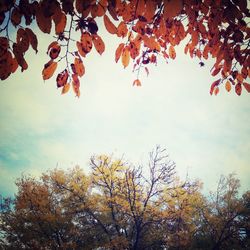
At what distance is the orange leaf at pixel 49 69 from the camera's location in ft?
5.51

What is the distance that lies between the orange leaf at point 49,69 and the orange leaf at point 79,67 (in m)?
0.33

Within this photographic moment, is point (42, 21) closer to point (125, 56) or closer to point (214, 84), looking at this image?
point (125, 56)

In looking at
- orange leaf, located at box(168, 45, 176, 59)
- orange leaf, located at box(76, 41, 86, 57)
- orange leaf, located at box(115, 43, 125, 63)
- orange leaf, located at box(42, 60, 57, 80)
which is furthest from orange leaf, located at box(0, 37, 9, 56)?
orange leaf, located at box(168, 45, 176, 59)

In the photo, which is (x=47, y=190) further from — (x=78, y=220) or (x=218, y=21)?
(x=218, y=21)

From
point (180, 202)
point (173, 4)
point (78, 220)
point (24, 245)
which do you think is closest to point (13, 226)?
point (24, 245)

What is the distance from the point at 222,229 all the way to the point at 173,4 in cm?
1822

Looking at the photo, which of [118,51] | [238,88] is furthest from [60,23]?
[238,88]

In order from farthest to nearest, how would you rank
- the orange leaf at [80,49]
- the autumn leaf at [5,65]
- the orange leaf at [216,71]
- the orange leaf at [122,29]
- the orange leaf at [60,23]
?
the orange leaf at [216,71]
the orange leaf at [122,29]
the orange leaf at [80,49]
the autumn leaf at [5,65]
the orange leaf at [60,23]

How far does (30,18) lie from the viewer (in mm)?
1474

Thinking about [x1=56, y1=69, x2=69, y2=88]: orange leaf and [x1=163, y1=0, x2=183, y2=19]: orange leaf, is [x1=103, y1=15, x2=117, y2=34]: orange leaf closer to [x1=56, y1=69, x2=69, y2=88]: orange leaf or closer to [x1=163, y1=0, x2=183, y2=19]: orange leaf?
[x1=163, y1=0, x2=183, y2=19]: orange leaf

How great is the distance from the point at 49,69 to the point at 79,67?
0.38m

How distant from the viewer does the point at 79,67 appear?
2014mm

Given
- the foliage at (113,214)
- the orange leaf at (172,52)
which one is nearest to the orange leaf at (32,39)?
the orange leaf at (172,52)

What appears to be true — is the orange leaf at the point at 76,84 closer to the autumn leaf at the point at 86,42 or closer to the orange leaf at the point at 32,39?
the autumn leaf at the point at 86,42
